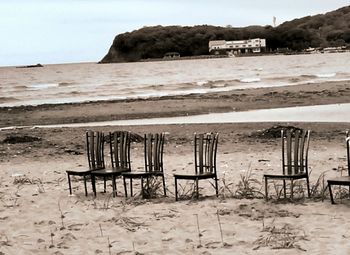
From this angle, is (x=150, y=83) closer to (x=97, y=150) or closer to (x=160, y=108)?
(x=160, y=108)

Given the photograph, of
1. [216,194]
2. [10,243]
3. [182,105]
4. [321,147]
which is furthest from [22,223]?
[182,105]

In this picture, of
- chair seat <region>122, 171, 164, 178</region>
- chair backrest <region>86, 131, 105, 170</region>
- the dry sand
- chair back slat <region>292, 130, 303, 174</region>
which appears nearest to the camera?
the dry sand

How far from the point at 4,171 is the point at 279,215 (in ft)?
24.1

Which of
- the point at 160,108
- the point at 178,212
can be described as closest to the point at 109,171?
the point at 178,212

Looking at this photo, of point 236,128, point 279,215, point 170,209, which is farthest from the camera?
point 236,128

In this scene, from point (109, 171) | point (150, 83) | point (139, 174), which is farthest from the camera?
point (150, 83)

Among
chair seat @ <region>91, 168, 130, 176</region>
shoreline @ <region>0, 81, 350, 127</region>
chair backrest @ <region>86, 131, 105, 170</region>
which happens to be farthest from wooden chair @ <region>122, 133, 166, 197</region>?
shoreline @ <region>0, 81, 350, 127</region>

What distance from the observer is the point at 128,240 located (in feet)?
25.7

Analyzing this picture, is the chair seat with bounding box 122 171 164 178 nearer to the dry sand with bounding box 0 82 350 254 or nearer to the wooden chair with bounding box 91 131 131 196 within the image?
the wooden chair with bounding box 91 131 131 196

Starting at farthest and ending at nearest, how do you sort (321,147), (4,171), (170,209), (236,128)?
(236,128), (321,147), (4,171), (170,209)

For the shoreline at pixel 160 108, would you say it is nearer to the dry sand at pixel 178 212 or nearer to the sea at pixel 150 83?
the sea at pixel 150 83

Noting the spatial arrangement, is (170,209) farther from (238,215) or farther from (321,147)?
(321,147)

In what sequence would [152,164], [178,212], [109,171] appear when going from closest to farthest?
[178,212] → [109,171] → [152,164]

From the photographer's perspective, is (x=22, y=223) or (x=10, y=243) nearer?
(x=10, y=243)
